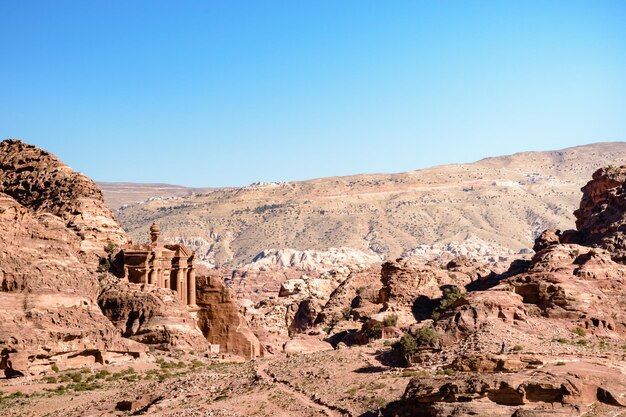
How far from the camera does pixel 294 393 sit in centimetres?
4566

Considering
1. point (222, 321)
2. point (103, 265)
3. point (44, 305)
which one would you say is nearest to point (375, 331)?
point (222, 321)

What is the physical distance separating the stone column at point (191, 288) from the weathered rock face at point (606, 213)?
28359 millimetres

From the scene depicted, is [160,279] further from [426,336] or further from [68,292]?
[426,336]

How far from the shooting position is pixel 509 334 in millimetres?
49406

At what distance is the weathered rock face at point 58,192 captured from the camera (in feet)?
220

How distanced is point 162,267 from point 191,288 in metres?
2.40

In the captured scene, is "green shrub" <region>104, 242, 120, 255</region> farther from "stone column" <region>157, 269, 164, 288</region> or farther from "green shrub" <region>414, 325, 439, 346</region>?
"green shrub" <region>414, 325, 439, 346</region>

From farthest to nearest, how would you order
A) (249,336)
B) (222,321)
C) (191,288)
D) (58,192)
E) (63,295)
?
(58,192), (191,288), (222,321), (249,336), (63,295)

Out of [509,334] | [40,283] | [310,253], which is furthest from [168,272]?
[310,253]

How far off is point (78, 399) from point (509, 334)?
18353 millimetres

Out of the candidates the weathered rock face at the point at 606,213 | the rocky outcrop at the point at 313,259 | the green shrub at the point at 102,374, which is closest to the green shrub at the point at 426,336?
the green shrub at the point at 102,374

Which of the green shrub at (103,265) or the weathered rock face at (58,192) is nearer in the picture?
the green shrub at (103,265)

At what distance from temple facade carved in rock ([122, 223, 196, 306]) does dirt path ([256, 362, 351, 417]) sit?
13361 mm

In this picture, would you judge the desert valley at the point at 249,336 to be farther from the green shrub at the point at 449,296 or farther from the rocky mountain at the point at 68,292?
the green shrub at the point at 449,296
